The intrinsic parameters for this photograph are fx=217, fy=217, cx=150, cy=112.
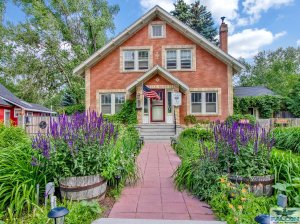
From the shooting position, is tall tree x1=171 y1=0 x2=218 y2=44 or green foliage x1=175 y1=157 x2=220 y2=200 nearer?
green foliage x1=175 y1=157 x2=220 y2=200

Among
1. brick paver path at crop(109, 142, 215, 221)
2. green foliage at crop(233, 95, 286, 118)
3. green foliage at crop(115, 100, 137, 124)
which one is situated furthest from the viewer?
green foliage at crop(233, 95, 286, 118)

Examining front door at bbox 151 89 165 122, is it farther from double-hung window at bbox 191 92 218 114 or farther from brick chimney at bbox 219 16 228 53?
brick chimney at bbox 219 16 228 53

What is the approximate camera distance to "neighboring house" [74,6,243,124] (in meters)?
15.8

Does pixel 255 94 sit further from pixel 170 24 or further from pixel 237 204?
pixel 237 204

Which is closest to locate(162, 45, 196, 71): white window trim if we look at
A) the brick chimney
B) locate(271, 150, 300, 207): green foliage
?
the brick chimney

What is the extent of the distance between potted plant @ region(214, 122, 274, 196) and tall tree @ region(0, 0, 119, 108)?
73.0 feet

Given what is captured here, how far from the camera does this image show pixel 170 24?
16203 millimetres

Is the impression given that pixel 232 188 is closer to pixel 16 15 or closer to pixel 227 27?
pixel 227 27

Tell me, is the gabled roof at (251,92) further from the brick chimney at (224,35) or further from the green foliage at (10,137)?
the green foliage at (10,137)

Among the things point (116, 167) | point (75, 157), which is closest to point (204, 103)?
point (116, 167)

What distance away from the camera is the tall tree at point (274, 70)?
36.1 metres

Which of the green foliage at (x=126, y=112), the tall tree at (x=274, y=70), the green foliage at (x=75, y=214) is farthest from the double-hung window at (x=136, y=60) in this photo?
the tall tree at (x=274, y=70)

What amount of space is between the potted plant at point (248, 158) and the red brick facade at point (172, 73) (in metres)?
12.4

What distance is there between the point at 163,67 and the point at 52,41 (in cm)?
1405
